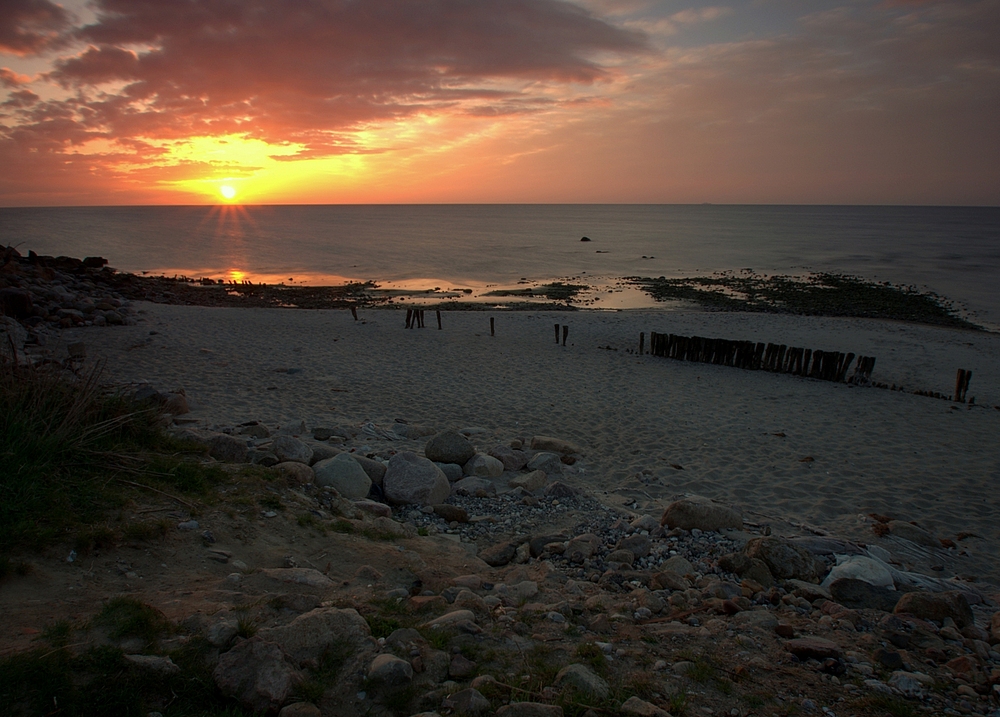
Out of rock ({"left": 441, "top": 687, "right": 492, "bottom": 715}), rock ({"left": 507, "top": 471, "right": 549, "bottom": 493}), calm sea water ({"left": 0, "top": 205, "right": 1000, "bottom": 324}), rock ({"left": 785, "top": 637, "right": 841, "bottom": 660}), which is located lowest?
rock ({"left": 507, "top": 471, "right": 549, "bottom": 493})

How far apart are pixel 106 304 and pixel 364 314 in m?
9.33

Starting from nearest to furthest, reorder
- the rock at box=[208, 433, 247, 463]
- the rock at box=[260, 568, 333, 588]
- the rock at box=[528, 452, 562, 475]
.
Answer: the rock at box=[260, 568, 333, 588], the rock at box=[208, 433, 247, 463], the rock at box=[528, 452, 562, 475]

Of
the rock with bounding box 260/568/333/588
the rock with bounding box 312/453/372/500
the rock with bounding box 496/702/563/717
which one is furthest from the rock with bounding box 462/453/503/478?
the rock with bounding box 496/702/563/717

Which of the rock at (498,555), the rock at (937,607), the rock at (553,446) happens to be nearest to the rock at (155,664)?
the rock at (498,555)

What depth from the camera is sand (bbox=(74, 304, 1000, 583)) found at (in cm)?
775

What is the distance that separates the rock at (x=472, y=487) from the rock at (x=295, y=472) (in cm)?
170

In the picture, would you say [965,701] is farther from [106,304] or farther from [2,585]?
[106,304]

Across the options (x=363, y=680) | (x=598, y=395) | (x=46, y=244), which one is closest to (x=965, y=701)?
(x=363, y=680)

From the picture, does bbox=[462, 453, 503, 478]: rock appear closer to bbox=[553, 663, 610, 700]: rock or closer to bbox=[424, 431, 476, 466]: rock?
bbox=[424, 431, 476, 466]: rock

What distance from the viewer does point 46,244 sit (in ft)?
203

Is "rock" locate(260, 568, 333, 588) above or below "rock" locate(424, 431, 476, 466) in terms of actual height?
above

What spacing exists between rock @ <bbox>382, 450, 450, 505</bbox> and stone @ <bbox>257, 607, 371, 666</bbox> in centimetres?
291

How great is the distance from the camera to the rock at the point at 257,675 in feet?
9.29

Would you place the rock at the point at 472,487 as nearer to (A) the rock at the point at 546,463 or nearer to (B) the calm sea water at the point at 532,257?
(A) the rock at the point at 546,463
